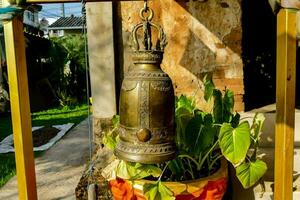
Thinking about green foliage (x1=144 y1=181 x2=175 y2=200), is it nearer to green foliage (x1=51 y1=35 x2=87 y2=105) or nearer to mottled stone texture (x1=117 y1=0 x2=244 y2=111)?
mottled stone texture (x1=117 y1=0 x2=244 y2=111)

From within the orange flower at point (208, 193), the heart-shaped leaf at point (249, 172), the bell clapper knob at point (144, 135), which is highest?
the bell clapper knob at point (144, 135)

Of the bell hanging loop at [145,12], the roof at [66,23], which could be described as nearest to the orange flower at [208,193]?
the bell hanging loop at [145,12]

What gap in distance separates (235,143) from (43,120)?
660cm

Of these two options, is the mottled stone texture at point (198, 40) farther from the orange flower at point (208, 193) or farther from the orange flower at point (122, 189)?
the orange flower at point (122, 189)

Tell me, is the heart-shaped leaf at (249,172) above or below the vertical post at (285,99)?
below

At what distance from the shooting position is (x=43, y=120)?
7965 mm

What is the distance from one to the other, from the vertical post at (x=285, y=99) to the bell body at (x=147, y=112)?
0.57 m

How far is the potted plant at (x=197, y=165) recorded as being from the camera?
2.17m

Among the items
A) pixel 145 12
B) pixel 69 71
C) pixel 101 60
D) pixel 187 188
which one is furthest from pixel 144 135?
pixel 69 71

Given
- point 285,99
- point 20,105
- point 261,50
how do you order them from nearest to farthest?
1. point 285,99
2. point 20,105
3. point 261,50

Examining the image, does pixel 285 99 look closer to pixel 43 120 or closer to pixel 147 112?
pixel 147 112

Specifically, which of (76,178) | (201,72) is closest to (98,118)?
(76,178)

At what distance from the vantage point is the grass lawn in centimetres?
439

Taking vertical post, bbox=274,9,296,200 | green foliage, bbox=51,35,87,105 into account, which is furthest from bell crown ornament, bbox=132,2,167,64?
green foliage, bbox=51,35,87,105
